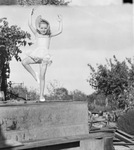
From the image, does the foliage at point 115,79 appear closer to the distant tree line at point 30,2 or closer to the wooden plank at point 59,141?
the distant tree line at point 30,2

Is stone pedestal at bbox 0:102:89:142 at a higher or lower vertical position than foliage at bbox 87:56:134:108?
lower

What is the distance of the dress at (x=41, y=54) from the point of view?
7.09 m

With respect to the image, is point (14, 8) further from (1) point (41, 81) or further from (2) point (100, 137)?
(2) point (100, 137)

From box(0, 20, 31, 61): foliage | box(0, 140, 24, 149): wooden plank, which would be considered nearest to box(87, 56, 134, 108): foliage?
box(0, 20, 31, 61): foliage

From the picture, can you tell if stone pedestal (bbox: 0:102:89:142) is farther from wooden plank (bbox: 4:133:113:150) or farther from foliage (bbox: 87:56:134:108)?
foliage (bbox: 87:56:134:108)

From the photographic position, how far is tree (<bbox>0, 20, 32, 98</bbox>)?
1022 centimetres

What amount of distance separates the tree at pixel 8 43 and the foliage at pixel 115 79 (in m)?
9.76

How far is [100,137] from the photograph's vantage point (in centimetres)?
673

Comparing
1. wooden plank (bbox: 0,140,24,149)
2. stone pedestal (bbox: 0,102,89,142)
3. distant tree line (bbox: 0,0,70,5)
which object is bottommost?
wooden plank (bbox: 0,140,24,149)

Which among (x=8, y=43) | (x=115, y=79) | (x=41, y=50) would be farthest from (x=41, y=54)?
(x=115, y=79)

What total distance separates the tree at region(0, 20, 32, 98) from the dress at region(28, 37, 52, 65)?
3.05 m

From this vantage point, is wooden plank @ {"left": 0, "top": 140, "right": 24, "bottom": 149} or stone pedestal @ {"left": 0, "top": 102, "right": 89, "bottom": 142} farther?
stone pedestal @ {"left": 0, "top": 102, "right": 89, "bottom": 142}

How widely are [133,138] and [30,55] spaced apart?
4.16 m

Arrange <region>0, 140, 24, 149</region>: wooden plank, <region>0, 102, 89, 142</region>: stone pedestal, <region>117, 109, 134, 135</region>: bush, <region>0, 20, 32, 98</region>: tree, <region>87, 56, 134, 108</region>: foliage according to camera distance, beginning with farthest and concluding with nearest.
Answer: <region>87, 56, 134, 108</region>: foliage, <region>117, 109, 134, 135</region>: bush, <region>0, 20, 32, 98</region>: tree, <region>0, 102, 89, 142</region>: stone pedestal, <region>0, 140, 24, 149</region>: wooden plank
